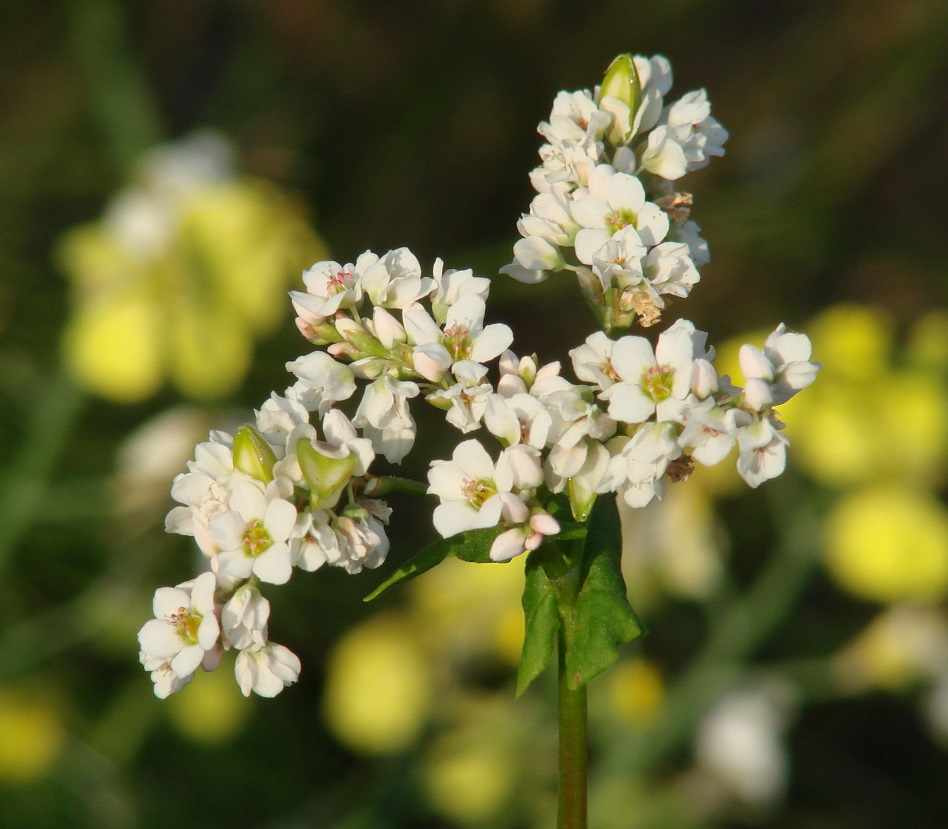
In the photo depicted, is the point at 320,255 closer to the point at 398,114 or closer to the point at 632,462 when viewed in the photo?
the point at 398,114

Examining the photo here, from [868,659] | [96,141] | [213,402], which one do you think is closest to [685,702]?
[868,659]

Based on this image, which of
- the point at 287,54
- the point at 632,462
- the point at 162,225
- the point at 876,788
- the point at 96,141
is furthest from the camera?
the point at 287,54

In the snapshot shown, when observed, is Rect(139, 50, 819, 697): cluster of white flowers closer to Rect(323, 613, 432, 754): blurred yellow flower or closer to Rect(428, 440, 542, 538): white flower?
Rect(428, 440, 542, 538): white flower

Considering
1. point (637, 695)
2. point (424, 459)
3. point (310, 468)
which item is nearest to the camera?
point (310, 468)

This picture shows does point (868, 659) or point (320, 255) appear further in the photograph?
point (320, 255)

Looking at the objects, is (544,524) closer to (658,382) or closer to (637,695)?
(658,382)

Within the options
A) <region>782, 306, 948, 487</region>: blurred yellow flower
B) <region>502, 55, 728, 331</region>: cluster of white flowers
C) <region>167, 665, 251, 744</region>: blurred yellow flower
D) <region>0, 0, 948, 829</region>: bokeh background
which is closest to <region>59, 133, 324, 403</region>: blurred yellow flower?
<region>0, 0, 948, 829</region>: bokeh background

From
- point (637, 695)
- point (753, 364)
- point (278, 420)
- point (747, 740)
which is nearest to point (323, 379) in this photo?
point (278, 420)
